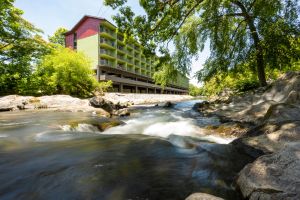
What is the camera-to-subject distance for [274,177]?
105 inches

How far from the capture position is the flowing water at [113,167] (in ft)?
10.6

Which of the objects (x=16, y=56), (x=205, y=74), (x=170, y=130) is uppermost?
(x=16, y=56)

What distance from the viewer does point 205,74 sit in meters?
15.4

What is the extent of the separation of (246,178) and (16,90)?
2771 cm

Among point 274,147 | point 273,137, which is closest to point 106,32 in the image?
point 273,137

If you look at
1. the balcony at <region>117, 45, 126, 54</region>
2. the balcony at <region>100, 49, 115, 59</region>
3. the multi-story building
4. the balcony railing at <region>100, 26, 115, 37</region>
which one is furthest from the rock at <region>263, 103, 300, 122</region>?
the balcony at <region>117, 45, 126, 54</region>

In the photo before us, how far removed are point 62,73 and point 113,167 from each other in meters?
24.0

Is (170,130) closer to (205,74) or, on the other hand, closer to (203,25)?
(205,74)

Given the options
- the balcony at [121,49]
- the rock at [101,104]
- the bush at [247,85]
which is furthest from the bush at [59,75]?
the balcony at [121,49]

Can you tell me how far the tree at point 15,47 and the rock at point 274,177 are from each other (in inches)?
1047

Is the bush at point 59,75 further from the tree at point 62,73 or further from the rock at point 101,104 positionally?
the rock at point 101,104

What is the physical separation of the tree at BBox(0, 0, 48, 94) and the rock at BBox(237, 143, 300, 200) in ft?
87.2

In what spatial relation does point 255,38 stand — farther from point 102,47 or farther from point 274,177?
point 102,47

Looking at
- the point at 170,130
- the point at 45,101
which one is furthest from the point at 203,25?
the point at 45,101
